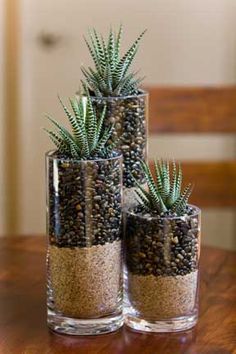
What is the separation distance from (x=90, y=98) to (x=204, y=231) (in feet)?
4.83

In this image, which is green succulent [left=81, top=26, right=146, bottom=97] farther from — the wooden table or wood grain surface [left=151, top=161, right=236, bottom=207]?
wood grain surface [left=151, top=161, right=236, bottom=207]

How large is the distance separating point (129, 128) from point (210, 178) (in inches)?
30.5

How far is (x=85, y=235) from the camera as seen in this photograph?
1.03 m

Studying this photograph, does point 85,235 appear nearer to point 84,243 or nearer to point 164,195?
point 84,243

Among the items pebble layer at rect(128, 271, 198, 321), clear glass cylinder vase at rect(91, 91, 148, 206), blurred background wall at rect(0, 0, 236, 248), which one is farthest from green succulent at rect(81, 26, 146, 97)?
blurred background wall at rect(0, 0, 236, 248)

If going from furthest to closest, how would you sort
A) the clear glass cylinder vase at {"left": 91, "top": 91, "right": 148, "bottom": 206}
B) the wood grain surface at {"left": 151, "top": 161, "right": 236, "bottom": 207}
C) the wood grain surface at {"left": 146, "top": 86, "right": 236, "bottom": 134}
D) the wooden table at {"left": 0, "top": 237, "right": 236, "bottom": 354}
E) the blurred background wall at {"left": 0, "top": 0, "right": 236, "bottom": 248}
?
1. the blurred background wall at {"left": 0, "top": 0, "right": 236, "bottom": 248}
2. the wood grain surface at {"left": 146, "top": 86, "right": 236, "bottom": 134}
3. the wood grain surface at {"left": 151, "top": 161, "right": 236, "bottom": 207}
4. the clear glass cylinder vase at {"left": 91, "top": 91, "right": 148, "bottom": 206}
5. the wooden table at {"left": 0, "top": 237, "right": 236, "bottom": 354}

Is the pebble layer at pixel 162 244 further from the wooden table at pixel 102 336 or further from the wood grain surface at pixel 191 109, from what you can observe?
the wood grain surface at pixel 191 109

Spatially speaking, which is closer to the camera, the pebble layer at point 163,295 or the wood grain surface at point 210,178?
the pebble layer at point 163,295

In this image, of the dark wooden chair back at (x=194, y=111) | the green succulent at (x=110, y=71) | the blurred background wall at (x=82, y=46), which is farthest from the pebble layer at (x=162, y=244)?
the blurred background wall at (x=82, y=46)

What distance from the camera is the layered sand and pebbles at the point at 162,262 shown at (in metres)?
1.04

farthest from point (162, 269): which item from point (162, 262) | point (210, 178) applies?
point (210, 178)

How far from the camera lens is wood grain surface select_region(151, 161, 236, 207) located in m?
1.86

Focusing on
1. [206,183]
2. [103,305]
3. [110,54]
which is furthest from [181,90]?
[103,305]

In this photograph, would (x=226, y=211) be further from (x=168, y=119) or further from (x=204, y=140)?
(x=168, y=119)
